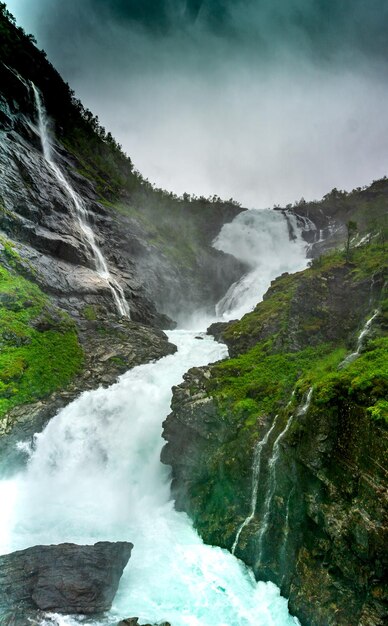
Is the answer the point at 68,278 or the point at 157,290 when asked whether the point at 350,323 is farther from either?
the point at 157,290

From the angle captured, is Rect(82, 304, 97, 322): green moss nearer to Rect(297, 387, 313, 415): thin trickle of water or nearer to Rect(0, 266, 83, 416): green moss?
Rect(0, 266, 83, 416): green moss

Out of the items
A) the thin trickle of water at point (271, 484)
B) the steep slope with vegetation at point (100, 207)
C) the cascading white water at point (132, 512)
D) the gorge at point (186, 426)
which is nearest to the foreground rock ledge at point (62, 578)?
the gorge at point (186, 426)

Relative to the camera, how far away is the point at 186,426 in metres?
15.5

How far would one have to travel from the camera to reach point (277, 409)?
14.1m

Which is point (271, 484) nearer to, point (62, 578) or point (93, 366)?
point (62, 578)

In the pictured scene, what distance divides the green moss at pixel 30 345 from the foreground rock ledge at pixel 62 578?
830cm

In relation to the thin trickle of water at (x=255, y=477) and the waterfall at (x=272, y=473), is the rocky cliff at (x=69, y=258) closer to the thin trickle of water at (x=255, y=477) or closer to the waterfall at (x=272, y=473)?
the thin trickle of water at (x=255, y=477)

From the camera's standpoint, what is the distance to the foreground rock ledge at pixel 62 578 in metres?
9.77

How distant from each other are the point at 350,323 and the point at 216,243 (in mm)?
46807

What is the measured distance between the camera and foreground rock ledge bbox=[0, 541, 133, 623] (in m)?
9.77

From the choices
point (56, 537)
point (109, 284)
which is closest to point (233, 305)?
point (109, 284)

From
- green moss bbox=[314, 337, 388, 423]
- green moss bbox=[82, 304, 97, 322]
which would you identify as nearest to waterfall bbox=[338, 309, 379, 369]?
green moss bbox=[314, 337, 388, 423]

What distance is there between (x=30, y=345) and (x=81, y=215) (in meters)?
21.7

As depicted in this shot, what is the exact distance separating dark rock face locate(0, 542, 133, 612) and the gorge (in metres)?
0.46
